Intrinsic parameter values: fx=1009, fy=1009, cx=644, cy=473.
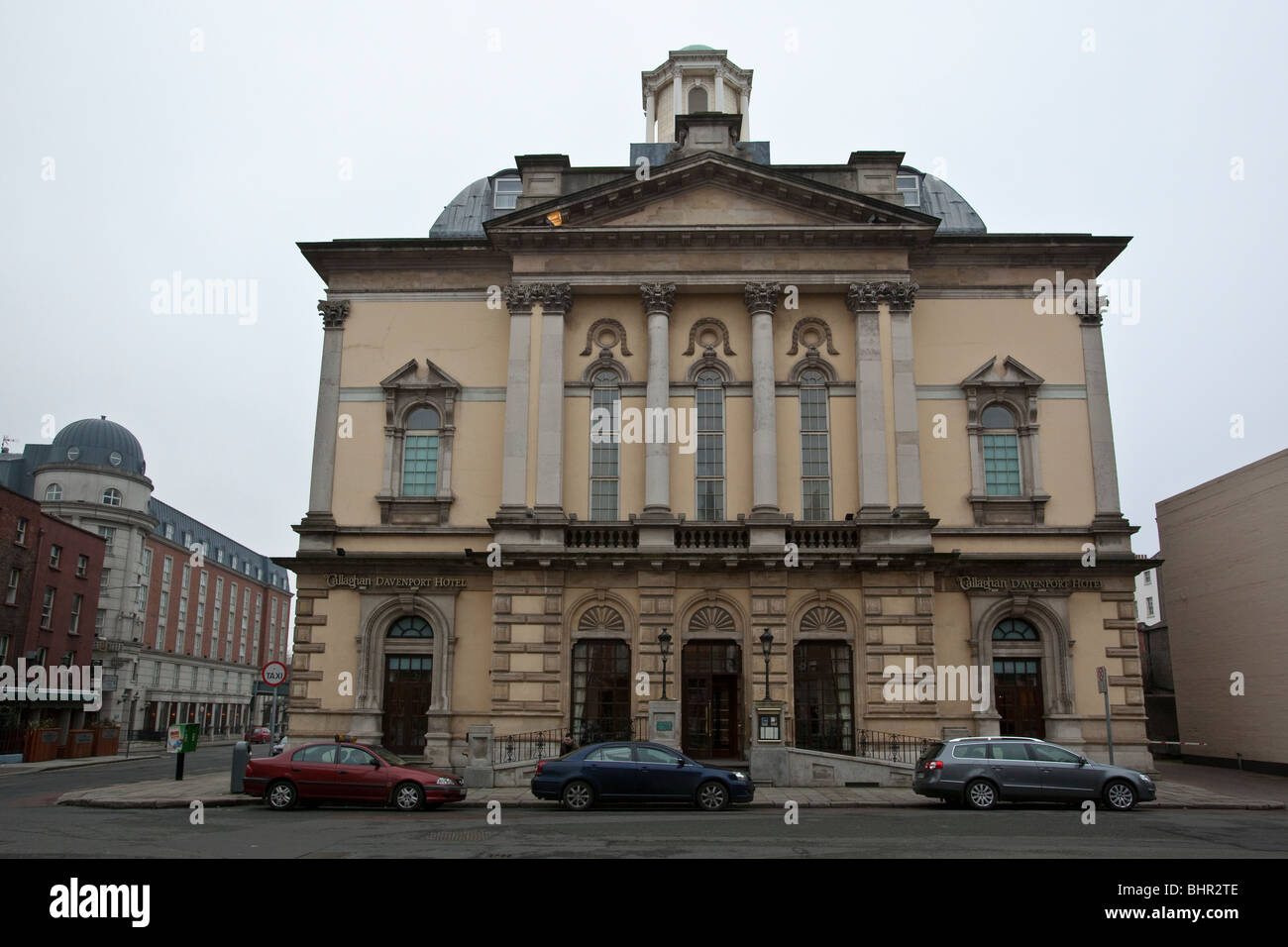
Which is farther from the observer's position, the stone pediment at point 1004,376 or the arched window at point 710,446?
the stone pediment at point 1004,376

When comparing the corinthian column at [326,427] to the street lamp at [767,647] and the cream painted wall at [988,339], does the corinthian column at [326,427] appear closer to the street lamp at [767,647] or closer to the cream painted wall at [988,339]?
the street lamp at [767,647]

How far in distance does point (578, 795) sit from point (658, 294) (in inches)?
619

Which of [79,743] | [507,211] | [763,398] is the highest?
[507,211]

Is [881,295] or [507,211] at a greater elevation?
[507,211]

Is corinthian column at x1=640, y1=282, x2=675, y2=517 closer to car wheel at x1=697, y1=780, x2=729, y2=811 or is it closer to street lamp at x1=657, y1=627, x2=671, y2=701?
street lamp at x1=657, y1=627, x2=671, y2=701

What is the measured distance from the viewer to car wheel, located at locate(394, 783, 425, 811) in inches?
758

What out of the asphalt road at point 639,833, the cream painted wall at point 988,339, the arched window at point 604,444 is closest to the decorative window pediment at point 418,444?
the arched window at point 604,444

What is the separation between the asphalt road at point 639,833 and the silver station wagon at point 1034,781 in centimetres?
39

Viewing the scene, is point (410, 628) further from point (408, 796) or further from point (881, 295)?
point (881, 295)

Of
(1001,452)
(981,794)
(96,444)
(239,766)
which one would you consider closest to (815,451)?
(1001,452)

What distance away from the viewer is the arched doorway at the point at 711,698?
27906 millimetres

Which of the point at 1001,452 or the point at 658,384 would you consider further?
the point at 1001,452

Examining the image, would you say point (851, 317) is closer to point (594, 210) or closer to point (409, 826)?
→ point (594, 210)

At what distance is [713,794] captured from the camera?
19453 mm
